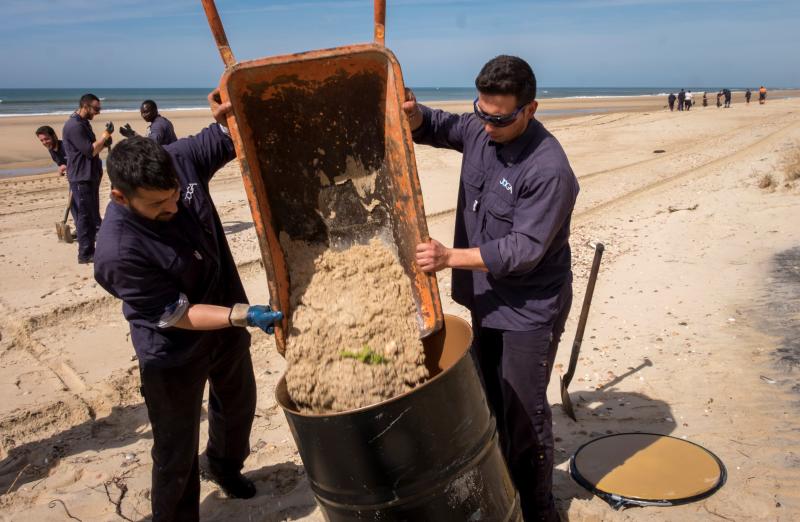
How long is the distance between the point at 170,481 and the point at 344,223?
149 cm

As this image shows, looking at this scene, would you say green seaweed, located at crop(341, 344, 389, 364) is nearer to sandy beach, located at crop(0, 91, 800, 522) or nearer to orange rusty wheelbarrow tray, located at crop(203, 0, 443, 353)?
orange rusty wheelbarrow tray, located at crop(203, 0, 443, 353)

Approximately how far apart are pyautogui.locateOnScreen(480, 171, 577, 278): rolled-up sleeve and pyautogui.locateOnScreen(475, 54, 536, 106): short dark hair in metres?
0.35

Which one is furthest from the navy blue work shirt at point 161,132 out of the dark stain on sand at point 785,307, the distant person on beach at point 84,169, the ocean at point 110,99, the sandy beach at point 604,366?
the ocean at point 110,99

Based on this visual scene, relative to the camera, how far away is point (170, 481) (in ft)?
9.48

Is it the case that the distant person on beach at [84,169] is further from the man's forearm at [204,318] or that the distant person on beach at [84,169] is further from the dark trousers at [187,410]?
the man's forearm at [204,318]

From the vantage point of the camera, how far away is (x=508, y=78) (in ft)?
8.38

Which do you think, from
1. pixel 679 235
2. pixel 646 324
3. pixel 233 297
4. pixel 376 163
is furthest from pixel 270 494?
pixel 679 235

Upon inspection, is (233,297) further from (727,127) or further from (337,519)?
(727,127)

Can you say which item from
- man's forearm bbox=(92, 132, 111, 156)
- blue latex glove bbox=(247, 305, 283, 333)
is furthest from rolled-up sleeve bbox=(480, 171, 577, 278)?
man's forearm bbox=(92, 132, 111, 156)

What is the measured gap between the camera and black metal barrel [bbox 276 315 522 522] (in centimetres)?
215

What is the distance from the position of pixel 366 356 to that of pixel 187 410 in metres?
0.94

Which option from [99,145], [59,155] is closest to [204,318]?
[99,145]

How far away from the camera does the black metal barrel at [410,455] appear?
2.15 meters

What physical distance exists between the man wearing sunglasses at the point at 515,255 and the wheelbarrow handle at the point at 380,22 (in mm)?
300
